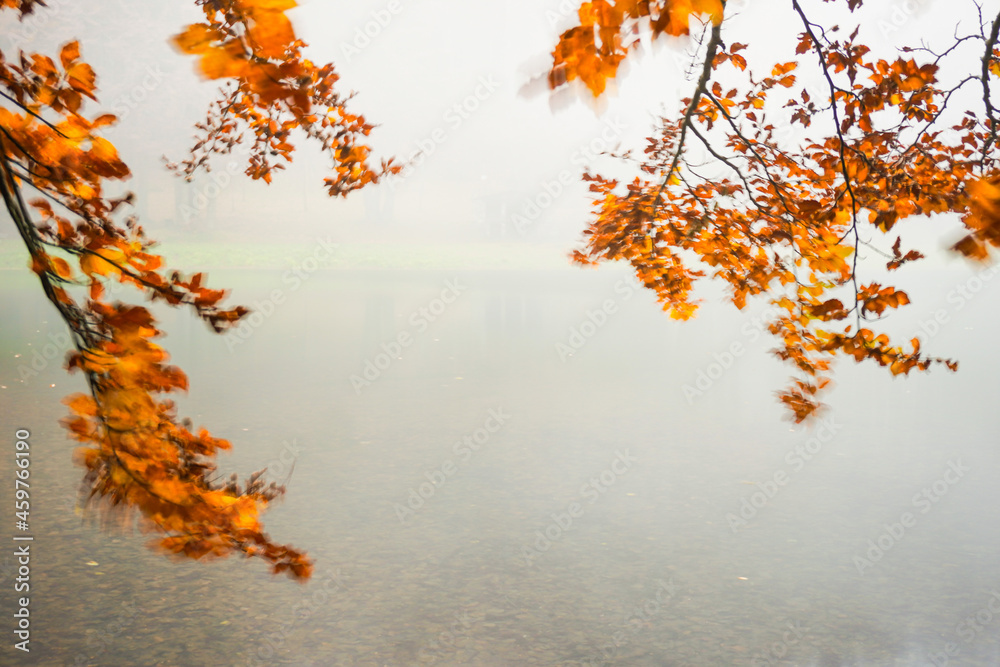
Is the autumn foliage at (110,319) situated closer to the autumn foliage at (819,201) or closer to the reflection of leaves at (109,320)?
the reflection of leaves at (109,320)

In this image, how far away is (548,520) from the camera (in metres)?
5.75

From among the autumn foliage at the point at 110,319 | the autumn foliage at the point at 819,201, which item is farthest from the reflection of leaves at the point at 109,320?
the autumn foliage at the point at 819,201

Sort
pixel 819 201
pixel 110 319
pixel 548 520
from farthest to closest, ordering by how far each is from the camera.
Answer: pixel 548 520
pixel 819 201
pixel 110 319

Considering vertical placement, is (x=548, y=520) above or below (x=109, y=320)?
above

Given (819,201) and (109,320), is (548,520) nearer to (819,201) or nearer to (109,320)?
(819,201)

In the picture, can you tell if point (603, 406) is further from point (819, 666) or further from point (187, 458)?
point (187, 458)

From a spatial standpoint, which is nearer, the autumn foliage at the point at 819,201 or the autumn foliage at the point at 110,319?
the autumn foliage at the point at 110,319

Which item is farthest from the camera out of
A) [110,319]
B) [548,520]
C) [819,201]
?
[548,520]

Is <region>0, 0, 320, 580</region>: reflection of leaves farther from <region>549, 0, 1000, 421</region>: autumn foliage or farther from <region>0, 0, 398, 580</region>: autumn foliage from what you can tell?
<region>549, 0, 1000, 421</region>: autumn foliage

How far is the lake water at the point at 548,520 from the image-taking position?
405cm

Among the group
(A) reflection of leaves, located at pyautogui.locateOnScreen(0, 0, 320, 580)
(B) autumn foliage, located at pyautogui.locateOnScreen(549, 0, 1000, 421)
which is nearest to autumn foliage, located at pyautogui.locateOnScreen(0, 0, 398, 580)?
(A) reflection of leaves, located at pyautogui.locateOnScreen(0, 0, 320, 580)

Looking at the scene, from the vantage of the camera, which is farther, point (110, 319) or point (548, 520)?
point (548, 520)

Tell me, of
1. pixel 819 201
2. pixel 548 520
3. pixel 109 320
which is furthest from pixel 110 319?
pixel 548 520

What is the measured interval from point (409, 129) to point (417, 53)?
9318 mm
